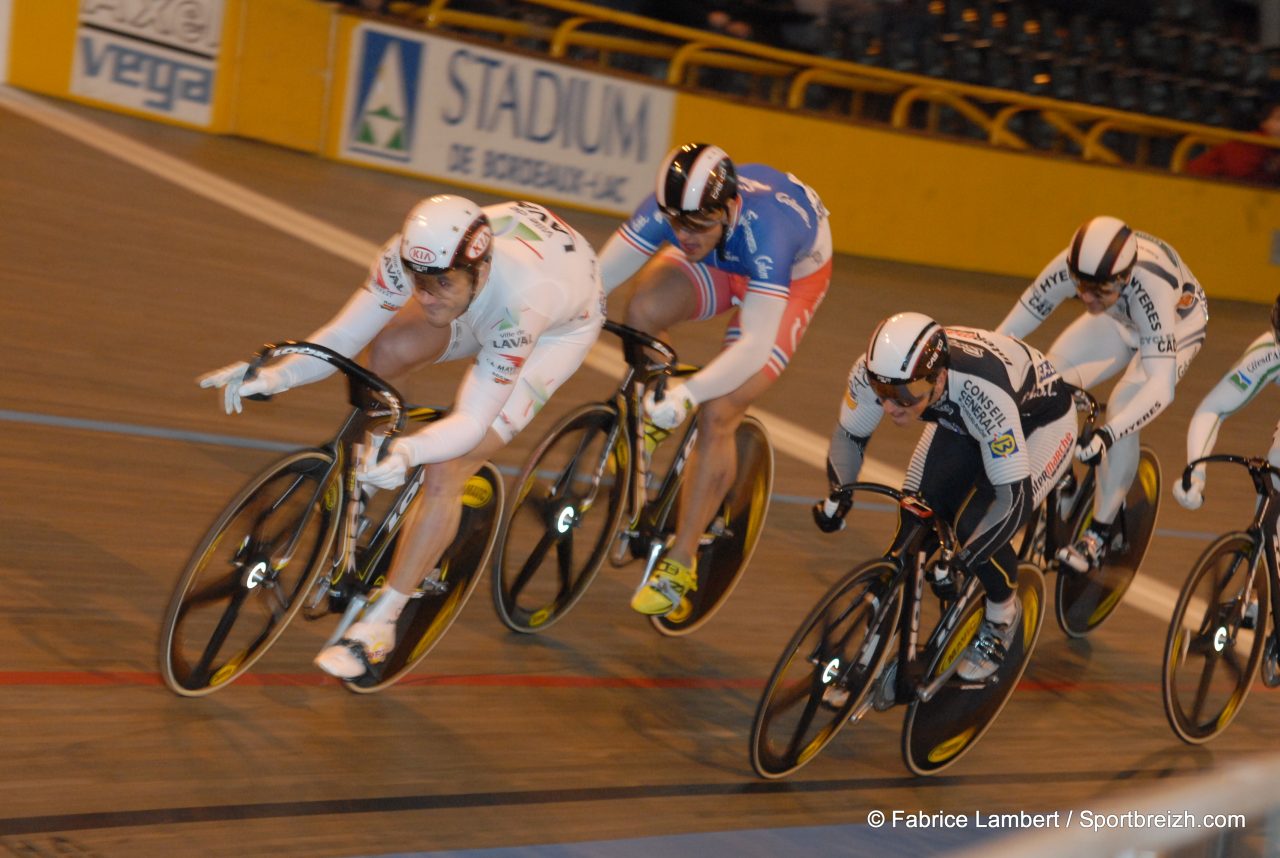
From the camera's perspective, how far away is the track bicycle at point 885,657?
396cm

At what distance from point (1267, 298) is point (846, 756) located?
42.6 feet

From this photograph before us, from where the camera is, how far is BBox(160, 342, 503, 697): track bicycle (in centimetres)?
357

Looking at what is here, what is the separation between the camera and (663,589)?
462 cm

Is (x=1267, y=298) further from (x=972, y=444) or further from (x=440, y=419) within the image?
(x=440, y=419)

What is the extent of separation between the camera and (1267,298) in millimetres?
15750

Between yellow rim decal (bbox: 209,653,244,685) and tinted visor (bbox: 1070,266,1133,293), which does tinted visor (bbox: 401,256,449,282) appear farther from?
tinted visor (bbox: 1070,266,1133,293)

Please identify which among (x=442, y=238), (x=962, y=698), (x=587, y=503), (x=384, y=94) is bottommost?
(x=962, y=698)

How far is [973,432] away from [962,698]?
0.86 metres

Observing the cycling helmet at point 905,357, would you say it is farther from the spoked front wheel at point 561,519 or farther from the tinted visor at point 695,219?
the spoked front wheel at point 561,519

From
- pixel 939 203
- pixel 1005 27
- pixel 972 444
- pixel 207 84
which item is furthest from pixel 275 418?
pixel 1005 27

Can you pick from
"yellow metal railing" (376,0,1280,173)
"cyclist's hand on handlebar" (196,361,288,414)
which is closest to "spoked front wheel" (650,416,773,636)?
"cyclist's hand on handlebar" (196,361,288,414)

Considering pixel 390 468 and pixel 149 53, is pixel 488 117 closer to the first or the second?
pixel 149 53

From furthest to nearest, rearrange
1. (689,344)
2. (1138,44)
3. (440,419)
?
(1138,44)
(689,344)
(440,419)

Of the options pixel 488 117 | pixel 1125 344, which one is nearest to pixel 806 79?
pixel 488 117
